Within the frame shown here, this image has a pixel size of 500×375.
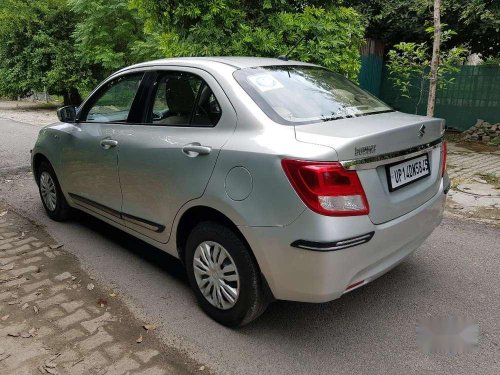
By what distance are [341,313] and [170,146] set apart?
1.66 m

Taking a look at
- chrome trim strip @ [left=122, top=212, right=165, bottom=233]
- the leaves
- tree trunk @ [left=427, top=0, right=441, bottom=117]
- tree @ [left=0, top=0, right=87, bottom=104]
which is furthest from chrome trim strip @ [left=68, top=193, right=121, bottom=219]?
tree @ [left=0, top=0, right=87, bottom=104]

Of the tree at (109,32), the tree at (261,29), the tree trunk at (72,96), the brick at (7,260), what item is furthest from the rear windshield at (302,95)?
the tree trunk at (72,96)

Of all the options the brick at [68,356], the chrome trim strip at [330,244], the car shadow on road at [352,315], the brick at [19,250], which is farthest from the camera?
the brick at [19,250]

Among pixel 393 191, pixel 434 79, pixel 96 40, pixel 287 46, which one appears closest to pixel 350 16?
pixel 287 46

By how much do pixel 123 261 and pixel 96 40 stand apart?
45.8ft

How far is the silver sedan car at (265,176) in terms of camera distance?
2.35 metres

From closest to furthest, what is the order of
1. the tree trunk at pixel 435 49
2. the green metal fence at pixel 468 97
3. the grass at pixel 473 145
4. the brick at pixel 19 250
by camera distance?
the brick at pixel 19 250 < the tree trunk at pixel 435 49 < the grass at pixel 473 145 < the green metal fence at pixel 468 97

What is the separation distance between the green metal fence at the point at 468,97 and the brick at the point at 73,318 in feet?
31.1

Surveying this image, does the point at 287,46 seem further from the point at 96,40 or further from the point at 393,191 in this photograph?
the point at 96,40

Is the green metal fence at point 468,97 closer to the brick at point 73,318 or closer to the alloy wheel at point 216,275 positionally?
the alloy wheel at point 216,275

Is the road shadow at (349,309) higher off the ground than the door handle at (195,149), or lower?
lower

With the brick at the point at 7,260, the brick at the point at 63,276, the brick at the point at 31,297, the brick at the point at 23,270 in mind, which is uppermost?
the brick at the point at 31,297

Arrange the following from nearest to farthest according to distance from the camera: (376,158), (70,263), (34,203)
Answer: (376,158), (70,263), (34,203)

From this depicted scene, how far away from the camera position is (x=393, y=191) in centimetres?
261
